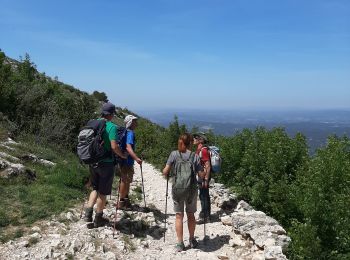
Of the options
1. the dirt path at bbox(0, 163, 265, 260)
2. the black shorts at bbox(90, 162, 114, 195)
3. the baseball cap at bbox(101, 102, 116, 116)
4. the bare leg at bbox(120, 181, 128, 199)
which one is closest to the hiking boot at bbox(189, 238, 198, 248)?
the dirt path at bbox(0, 163, 265, 260)

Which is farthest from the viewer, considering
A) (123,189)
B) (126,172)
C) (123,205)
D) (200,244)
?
(123,205)

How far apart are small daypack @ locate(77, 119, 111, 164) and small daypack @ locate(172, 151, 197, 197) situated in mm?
1511

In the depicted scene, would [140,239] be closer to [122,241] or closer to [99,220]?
[122,241]

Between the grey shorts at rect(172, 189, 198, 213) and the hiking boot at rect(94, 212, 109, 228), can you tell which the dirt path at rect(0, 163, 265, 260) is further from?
the grey shorts at rect(172, 189, 198, 213)

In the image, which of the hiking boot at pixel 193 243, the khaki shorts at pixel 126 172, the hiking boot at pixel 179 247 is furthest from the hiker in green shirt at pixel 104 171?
the hiking boot at pixel 193 243

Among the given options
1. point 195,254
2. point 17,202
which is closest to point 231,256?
point 195,254

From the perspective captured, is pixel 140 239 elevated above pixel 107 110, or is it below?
below

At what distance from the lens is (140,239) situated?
866 cm

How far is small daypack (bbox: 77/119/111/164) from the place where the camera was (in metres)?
8.23

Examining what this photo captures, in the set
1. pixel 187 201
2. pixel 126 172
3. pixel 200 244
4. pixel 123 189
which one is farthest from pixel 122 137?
pixel 200 244

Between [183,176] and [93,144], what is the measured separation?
199 centimetres

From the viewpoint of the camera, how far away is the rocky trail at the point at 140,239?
755 cm

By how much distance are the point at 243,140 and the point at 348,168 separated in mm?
4755

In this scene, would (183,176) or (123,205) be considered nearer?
(183,176)
